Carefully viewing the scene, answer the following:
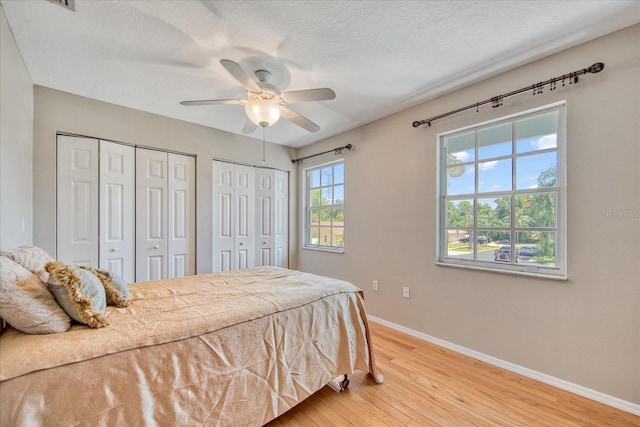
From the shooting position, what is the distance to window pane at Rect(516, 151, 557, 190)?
205 centimetres

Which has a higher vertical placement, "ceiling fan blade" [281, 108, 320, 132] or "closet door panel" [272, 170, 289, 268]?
"ceiling fan blade" [281, 108, 320, 132]

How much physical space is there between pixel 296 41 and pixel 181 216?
2500 mm

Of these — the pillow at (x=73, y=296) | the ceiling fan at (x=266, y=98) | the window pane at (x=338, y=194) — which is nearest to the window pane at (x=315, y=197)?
the window pane at (x=338, y=194)

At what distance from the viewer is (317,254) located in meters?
4.13

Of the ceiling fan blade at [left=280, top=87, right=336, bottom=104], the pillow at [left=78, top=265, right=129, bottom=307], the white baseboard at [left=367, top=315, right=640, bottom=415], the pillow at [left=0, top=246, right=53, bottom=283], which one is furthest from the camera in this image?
the ceiling fan blade at [left=280, top=87, right=336, bottom=104]

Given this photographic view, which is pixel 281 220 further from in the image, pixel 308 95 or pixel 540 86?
pixel 540 86

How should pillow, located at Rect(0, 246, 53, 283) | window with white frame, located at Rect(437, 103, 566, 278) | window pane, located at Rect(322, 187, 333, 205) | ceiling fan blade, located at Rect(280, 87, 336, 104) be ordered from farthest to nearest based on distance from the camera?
1. window pane, located at Rect(322, 187, 333, 205)
2. window with white frame, located at Rect(437, 103, 566, 278)
3. ceiling fan blade, located at Rect(280, 87, 336, 104)
4. pillow, located at Rect(0, 246, 53, 283)

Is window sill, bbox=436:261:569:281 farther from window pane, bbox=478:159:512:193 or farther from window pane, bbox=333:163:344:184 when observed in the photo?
window pane, bbox=333:163:344:184

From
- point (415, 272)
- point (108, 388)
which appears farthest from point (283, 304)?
point (415, 272)

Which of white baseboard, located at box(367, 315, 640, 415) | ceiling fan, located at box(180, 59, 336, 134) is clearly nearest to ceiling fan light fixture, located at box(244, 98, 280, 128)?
ceiling fan, located at box(180, 59, 336, 134)

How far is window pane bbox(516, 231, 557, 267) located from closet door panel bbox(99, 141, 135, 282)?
3.84 meters

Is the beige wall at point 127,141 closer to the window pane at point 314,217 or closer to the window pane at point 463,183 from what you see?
the window pane at point 314,217

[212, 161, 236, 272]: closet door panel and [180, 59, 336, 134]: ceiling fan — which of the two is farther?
[212, 161, 236, 272]: closet door panel

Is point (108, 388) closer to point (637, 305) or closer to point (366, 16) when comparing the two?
point (366, 16)
